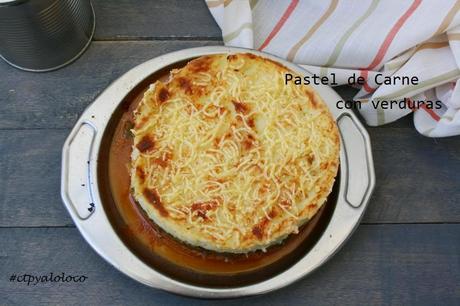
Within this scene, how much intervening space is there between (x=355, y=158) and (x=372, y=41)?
45 centimetres

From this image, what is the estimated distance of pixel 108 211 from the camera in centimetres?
167

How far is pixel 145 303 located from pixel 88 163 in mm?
488

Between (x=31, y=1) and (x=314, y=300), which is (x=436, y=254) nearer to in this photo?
(x=314, y=300)

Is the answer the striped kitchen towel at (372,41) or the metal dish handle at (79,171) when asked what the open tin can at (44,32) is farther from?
the striped kitchen towel at (372,41)

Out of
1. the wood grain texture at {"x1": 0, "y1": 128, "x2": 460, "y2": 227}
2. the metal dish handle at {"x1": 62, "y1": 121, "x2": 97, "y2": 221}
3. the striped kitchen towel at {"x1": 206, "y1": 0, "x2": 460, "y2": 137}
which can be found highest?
the striped kitchen towel at {"x1": 206, "y1": 0, "x2": 460, "y2": 137}

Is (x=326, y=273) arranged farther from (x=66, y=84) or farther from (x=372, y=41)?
(x=66, y=84)

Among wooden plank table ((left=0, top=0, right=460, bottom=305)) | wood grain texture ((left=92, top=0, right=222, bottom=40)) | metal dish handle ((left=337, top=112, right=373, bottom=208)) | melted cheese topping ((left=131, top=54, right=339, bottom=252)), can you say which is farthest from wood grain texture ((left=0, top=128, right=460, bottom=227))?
wood grain texture ((left=92, top=0, right=222, bottom=40))

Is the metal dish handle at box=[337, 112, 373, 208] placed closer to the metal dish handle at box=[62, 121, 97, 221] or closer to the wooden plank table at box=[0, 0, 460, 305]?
the wooden plank table at box=[0, 0, 460, 305]

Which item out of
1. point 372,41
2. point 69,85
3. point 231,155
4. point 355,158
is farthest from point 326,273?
point 69,85

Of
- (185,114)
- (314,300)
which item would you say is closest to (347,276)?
→ (314,300)

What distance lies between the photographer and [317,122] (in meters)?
1.65

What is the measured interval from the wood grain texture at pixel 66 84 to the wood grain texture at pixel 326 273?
1.42 feet

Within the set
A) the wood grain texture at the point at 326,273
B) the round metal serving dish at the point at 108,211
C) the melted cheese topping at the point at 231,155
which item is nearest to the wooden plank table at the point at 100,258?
the wood grain texture at the point at 326,273

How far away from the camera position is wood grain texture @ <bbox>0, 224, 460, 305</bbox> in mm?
1697
